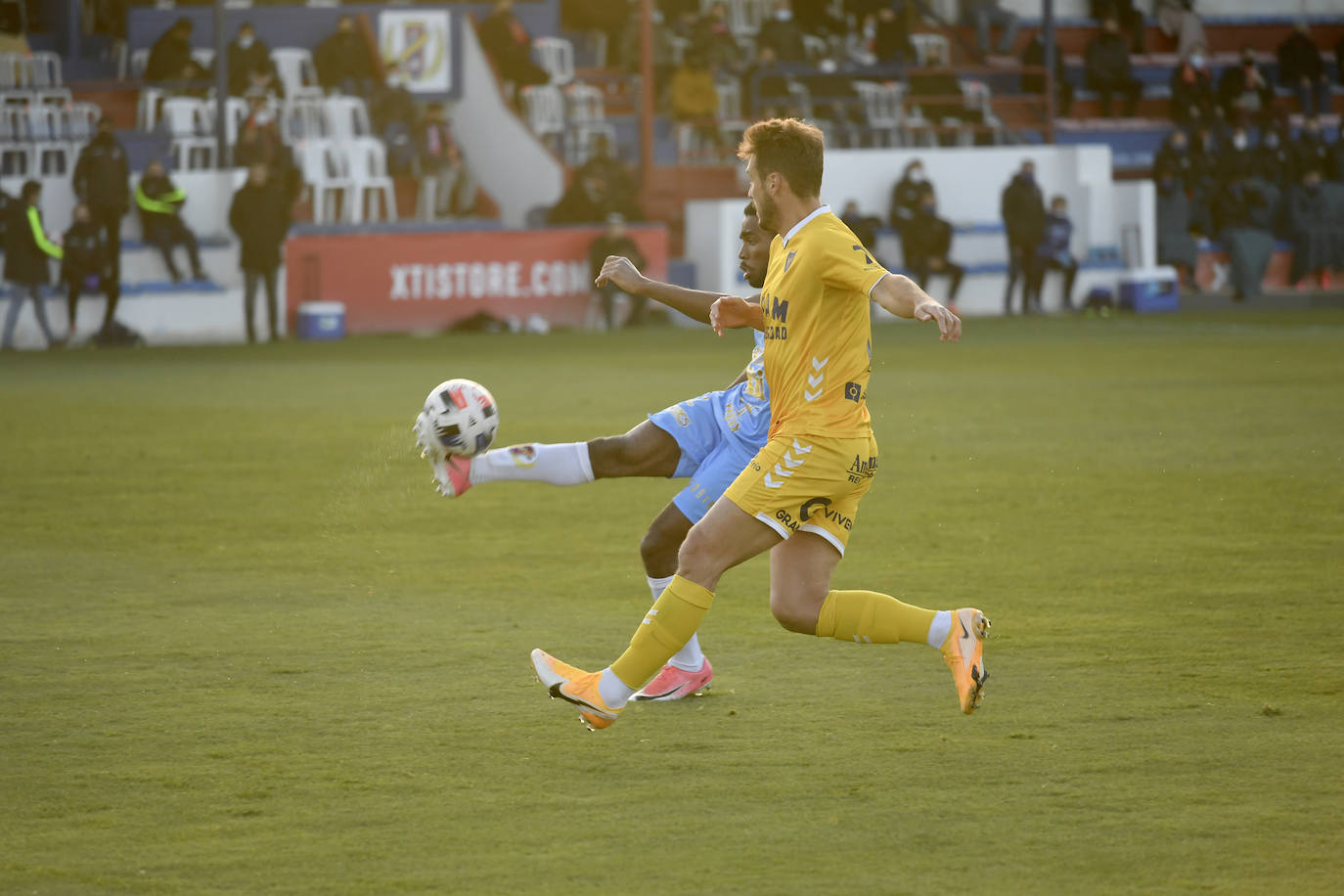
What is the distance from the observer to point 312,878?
4.44 meters

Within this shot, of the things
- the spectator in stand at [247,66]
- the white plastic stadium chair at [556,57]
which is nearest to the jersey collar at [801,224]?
the spectator in stand at [247,66]

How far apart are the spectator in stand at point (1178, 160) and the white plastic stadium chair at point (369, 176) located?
40.2 feet

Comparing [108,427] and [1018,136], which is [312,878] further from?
[1018,136]

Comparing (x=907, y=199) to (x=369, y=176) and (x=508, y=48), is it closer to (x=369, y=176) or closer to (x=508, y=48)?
(x=508, y=48)

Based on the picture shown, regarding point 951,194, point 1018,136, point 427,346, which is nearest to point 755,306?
point 427,346

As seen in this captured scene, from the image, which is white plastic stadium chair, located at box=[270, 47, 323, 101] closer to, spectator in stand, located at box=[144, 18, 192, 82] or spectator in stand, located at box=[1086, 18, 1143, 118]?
spectator in stand, located at box=[144, 18, 192, 82]

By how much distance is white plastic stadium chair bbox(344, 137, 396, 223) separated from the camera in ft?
87.7

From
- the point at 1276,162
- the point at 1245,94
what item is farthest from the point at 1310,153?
the point at 1245,94

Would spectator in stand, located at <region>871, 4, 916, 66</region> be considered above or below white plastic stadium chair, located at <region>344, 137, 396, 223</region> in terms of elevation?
above

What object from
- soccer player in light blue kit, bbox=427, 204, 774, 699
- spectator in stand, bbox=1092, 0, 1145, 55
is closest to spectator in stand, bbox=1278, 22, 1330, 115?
spectator in stand, bbox=1092, 0, 1145, 55

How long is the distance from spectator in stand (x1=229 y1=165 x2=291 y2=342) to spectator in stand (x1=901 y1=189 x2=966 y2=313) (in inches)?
363

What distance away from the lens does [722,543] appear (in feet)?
17.6

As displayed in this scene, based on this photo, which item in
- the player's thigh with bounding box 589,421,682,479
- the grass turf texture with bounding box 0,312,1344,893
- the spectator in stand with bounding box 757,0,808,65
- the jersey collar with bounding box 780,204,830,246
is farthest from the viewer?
the spectator in stand with bounding box 757,0,808,65

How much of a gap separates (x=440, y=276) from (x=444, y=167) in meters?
2.85
